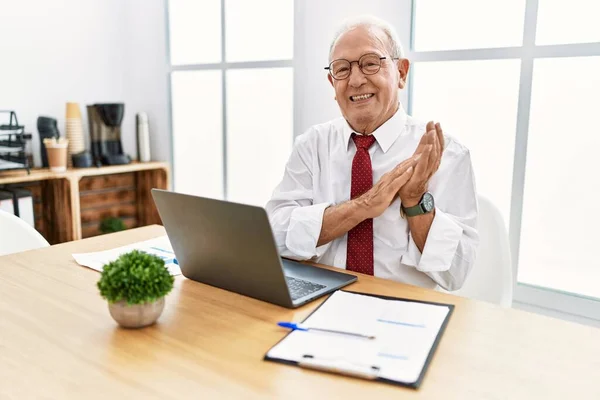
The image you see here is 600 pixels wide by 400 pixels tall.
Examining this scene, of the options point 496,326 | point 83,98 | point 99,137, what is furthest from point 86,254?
point 83,98

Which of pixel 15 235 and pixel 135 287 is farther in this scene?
pixel 15 235

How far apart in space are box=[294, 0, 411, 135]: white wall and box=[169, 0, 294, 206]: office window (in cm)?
12

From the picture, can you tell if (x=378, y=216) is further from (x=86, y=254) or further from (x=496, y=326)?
(x=86, y=254)

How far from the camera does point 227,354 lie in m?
0.94

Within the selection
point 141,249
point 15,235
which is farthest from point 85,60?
point 141,249

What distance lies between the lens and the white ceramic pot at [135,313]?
1.01 metres

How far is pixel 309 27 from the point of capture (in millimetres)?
2674

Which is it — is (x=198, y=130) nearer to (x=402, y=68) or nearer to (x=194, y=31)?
(x=194, y=31)

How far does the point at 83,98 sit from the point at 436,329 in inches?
121

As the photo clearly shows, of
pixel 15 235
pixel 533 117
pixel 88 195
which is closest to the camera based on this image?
pixel 15 235

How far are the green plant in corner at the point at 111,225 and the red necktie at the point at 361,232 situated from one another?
227 cm

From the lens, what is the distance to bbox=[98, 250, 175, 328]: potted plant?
0.99m

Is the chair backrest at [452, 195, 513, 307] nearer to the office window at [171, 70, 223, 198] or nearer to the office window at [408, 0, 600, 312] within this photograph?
the office window at [408, 0, 600, 312]

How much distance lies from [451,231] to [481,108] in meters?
1.00
